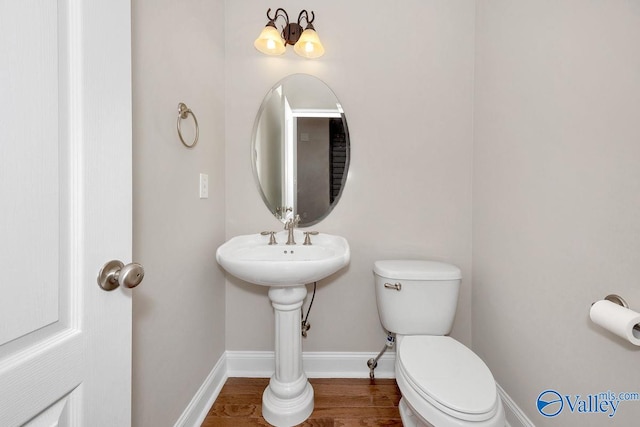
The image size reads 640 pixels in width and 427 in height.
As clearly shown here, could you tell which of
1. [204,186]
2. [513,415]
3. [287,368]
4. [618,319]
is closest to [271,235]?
[204,186]

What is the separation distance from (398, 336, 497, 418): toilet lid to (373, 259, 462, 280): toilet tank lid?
10.7 inches

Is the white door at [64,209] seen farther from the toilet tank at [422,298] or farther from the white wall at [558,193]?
the white wall at [558,193]

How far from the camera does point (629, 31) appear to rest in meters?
0.72

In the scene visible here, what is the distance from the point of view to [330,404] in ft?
4.28

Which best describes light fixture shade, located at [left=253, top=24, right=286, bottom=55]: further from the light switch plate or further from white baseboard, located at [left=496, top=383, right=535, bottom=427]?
white baseboard, located at [left=496, top=383, right=535, bottom=427]

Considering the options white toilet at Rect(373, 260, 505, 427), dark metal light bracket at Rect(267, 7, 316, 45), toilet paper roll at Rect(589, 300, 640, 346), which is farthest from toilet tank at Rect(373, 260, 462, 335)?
dark metal light bracket at Rect(267, 7, 316, 45)

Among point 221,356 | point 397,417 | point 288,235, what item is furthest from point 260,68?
point 397,417

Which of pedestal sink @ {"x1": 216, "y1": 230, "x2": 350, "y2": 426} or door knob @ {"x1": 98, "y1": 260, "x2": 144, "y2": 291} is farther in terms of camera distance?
pedestal sink @ {"x1": 216, "y1": 230, "x2": 350, "y2": 426}

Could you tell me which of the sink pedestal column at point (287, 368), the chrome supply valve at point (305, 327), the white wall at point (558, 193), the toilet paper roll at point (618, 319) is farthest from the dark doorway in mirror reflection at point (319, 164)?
the toilet paper roll at point (618, 319)

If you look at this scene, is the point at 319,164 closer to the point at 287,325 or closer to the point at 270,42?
the point at 270,42

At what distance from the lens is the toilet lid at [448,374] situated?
82cm

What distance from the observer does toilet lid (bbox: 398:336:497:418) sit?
0.82 meters

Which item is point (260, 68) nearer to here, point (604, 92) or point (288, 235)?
point (288, 235)

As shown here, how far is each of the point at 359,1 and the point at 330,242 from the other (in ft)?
4.49
